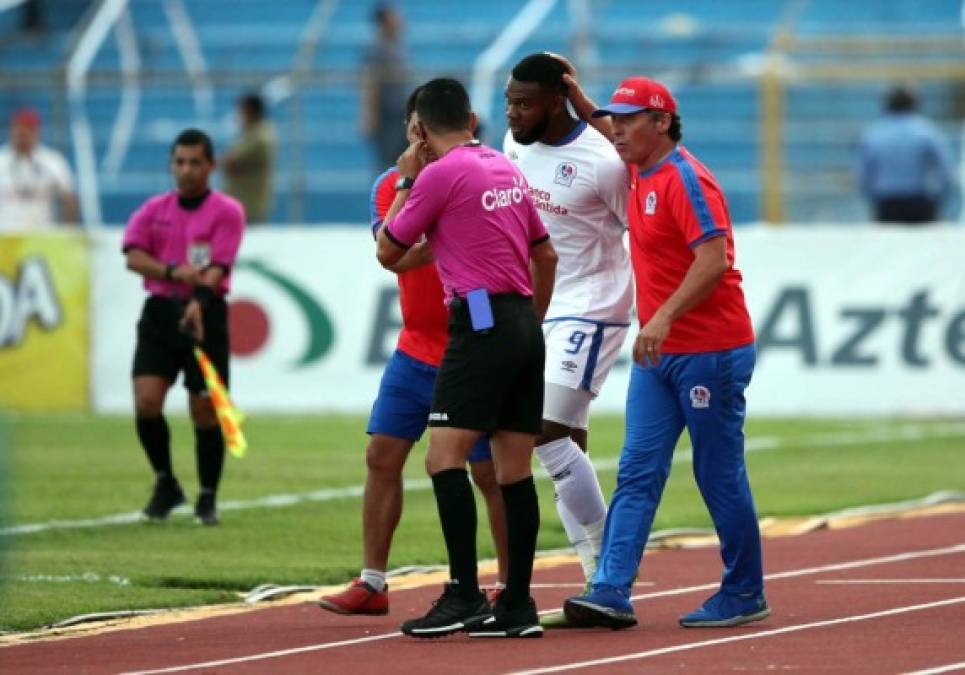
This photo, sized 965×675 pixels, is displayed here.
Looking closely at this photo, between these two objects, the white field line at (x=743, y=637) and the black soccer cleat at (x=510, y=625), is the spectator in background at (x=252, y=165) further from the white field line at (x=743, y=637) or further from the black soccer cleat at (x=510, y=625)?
the black soccer cleat at (x=510, y=625)

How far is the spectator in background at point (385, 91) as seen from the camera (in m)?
24.1

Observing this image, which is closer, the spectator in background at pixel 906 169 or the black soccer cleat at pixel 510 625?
the black soccer cleat at pixel 510 625

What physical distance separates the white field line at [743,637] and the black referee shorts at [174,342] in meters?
5.29

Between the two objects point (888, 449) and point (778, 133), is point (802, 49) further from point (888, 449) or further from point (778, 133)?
point (888, 449)

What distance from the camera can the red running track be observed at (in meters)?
8.39

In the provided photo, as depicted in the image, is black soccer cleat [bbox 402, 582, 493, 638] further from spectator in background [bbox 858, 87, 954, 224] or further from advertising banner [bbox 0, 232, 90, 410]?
spectator in background [bbox 858, 87, 954, 224]

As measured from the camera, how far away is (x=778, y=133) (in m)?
23.9

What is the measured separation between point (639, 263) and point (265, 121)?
50.0ft

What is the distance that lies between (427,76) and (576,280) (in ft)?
46.1

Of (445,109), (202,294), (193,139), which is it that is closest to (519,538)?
(445,109)

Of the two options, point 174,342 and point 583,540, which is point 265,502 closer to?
point 174,342

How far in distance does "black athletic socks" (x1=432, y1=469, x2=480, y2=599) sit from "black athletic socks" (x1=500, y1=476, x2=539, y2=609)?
162 millimetres

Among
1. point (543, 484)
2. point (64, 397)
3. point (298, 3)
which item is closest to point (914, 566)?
point (543, 484)

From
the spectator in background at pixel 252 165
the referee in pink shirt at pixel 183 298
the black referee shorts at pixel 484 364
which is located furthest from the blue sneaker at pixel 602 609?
the spectator in background at pixel 252 165
